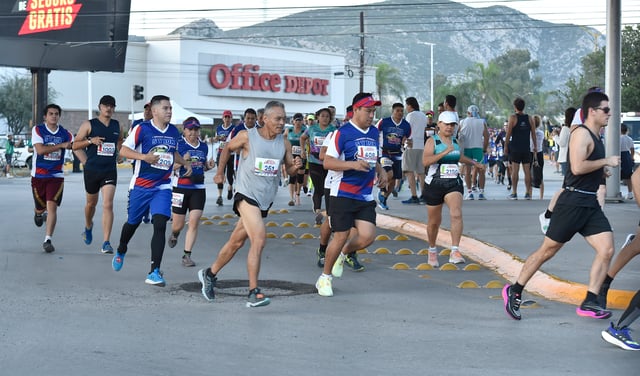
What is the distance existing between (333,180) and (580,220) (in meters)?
2.60

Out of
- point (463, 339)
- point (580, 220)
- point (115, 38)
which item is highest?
point (115, 38)

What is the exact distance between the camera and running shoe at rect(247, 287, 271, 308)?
892cm

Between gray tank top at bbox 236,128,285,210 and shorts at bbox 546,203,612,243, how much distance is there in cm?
253

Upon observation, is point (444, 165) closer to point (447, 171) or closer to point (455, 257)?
point (447, 171)

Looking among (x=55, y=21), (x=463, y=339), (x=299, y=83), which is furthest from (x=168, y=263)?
(x=299, y=83)

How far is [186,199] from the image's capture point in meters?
12.3

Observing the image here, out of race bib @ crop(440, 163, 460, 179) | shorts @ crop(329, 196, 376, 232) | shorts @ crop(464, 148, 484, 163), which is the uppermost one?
shorts @ crop(464, 148, 484, 163)

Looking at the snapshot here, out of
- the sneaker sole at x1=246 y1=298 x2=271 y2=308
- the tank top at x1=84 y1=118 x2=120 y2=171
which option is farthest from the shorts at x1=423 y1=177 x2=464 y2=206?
the tank top at x1=84 y1=118 x2=120 y2=171

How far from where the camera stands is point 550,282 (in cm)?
1002

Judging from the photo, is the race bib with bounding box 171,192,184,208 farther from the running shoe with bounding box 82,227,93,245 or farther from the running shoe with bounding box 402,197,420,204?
the running shoe with bounding box 402,197,420,204

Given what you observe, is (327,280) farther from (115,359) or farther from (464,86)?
(464,86)

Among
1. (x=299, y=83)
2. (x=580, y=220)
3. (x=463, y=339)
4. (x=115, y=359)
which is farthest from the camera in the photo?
(x=299, y=83)

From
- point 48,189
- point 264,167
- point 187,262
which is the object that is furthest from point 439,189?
point 48,189

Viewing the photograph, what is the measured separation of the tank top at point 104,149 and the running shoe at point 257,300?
15.1 feet
